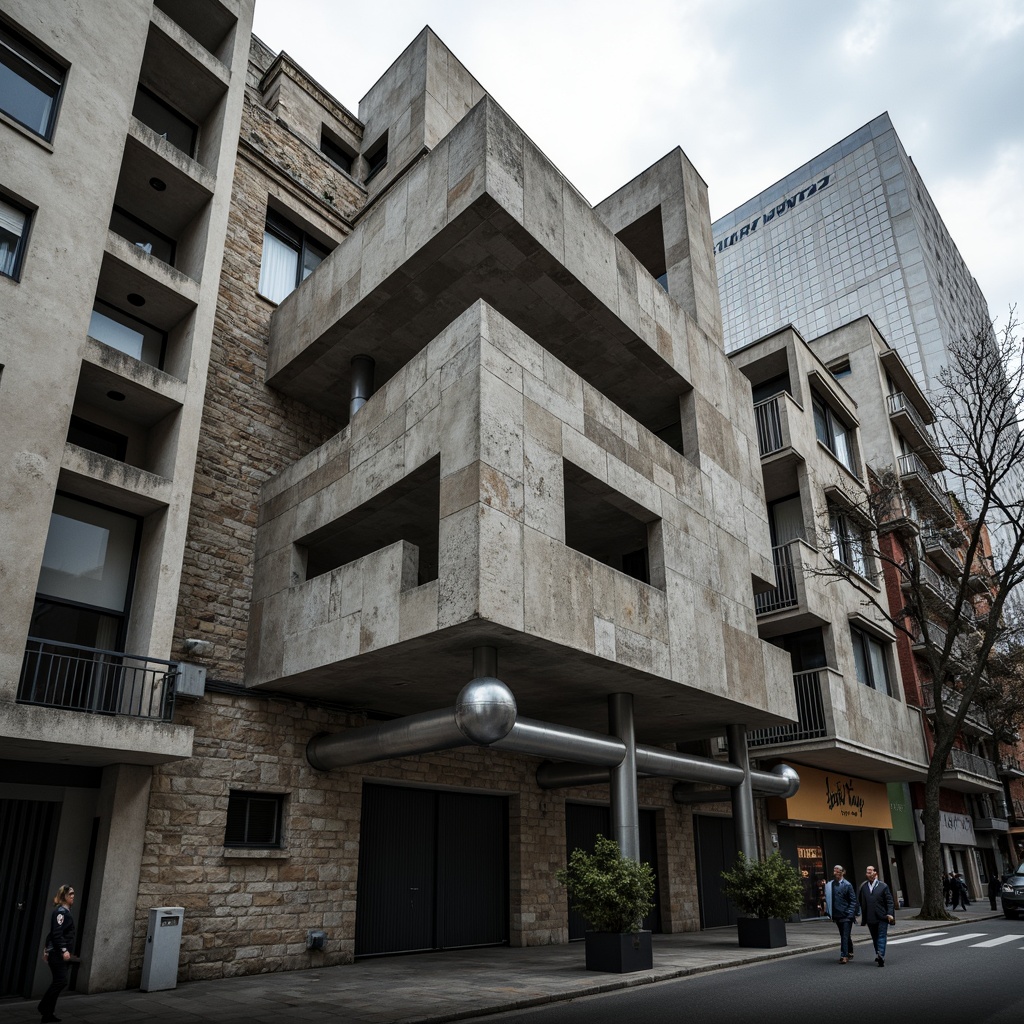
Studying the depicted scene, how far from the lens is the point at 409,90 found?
73.6 ft

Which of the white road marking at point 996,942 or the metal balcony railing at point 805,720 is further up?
the metal balcony railing at point 805,720

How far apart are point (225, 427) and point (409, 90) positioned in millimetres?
12244

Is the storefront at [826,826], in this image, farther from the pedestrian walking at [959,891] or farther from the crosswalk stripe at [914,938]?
the crosswalk stripe at [914,938]

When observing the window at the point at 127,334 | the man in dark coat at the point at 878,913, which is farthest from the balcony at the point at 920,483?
the window at the point at 127,334

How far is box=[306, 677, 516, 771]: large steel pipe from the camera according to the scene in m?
10.9

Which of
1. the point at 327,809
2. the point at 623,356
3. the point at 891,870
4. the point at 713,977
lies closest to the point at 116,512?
the point at 327,809

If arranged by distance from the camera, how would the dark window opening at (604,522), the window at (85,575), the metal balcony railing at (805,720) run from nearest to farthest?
1. the window at (85,575)
2. the dark window opening at (604,522)
3. the metal balcony railing at (805,720)

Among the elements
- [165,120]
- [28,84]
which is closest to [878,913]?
[28,84]

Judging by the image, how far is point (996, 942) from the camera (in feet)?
56.0

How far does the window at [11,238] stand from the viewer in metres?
12.4

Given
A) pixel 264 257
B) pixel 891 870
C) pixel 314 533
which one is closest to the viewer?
pixel 314 533

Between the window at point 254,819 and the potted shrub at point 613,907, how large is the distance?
198 inches

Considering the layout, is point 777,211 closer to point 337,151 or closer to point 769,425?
point 769,425

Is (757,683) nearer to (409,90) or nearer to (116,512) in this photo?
(116,512)
